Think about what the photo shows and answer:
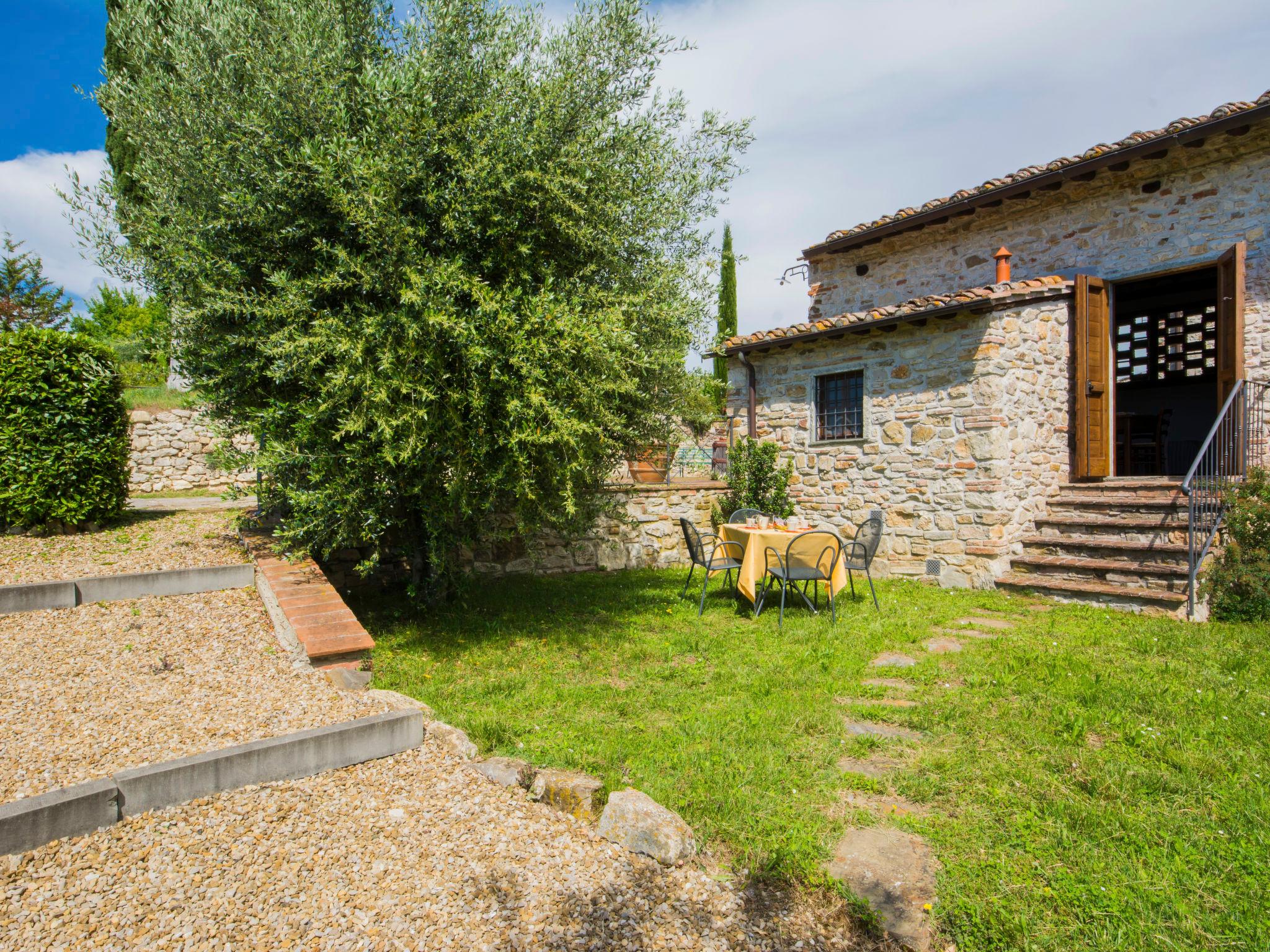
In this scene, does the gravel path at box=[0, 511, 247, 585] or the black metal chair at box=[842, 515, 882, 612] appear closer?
the gravel path at box=[0, 511, 247, 585]

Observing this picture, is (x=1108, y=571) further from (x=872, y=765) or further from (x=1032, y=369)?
(x=872, y=765)

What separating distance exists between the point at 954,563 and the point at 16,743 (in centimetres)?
844

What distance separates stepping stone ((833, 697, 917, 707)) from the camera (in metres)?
4.07

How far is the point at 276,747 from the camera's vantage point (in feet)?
8.92

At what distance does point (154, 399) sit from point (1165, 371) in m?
19.8

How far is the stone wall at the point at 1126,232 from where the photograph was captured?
738 centimetres

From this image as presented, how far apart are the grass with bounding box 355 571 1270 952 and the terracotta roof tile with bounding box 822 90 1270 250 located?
557 centimetres

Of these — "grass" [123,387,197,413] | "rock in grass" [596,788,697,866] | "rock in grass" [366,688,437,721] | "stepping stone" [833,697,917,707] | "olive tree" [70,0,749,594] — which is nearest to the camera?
"rock in grass" [596,788,697,866]

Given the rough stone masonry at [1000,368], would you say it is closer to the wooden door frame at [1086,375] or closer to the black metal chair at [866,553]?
the wooden door frame at [1086,375]

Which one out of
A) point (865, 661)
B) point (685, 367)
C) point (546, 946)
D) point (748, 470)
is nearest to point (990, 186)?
point (748, 470)

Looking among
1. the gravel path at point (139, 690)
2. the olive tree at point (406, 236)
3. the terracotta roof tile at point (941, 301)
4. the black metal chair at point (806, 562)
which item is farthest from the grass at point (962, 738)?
the terracotta roof tile at point (941, 301)

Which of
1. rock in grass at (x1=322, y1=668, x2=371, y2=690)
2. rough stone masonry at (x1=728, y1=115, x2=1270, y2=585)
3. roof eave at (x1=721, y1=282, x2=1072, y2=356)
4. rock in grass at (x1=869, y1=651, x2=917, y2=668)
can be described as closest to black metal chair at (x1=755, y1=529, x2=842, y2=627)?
rock in grass at (x1=869, y1=651, x2=917, y2=668)

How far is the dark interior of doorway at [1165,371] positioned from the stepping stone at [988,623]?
19.1 feet

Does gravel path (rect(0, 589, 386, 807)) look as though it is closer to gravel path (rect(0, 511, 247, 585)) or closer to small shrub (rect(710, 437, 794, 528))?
gravel path (rect(0, 511, 247, 585))
